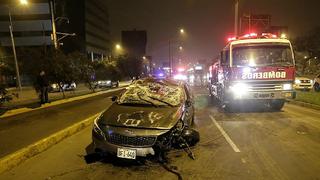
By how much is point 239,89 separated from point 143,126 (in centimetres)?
886

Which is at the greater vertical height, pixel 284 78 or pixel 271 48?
pixel 271 48

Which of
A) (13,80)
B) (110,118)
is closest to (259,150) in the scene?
(110,118)

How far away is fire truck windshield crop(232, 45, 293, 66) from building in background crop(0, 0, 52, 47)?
288 feet

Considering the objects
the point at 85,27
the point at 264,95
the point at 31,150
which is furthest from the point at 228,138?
the point at 85,27

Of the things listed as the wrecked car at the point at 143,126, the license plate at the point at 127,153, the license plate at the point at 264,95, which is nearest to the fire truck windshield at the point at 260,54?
the license plate at the point at 264,95

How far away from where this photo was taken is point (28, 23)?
98.8 m

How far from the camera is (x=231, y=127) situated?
38.9 feet

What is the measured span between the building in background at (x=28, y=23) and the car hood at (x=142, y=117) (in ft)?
307

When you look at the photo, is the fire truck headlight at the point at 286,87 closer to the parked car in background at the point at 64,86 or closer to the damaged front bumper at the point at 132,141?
the damaged front bumper at the point at 132,141

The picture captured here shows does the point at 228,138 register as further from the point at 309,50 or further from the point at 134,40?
the point at 134,40

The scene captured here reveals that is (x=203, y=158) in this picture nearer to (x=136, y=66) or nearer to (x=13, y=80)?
(x=13, y=80)

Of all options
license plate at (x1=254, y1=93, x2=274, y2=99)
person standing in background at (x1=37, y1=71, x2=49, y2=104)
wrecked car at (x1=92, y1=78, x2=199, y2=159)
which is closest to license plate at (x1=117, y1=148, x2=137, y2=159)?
wrecked car at (x1=92, y1=78, x2=199, y2=159)

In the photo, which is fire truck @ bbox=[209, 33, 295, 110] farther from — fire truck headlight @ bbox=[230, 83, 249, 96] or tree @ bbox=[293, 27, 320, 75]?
tree @ bbox=[293, 27, 320, 75]

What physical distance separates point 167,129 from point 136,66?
8524cm
